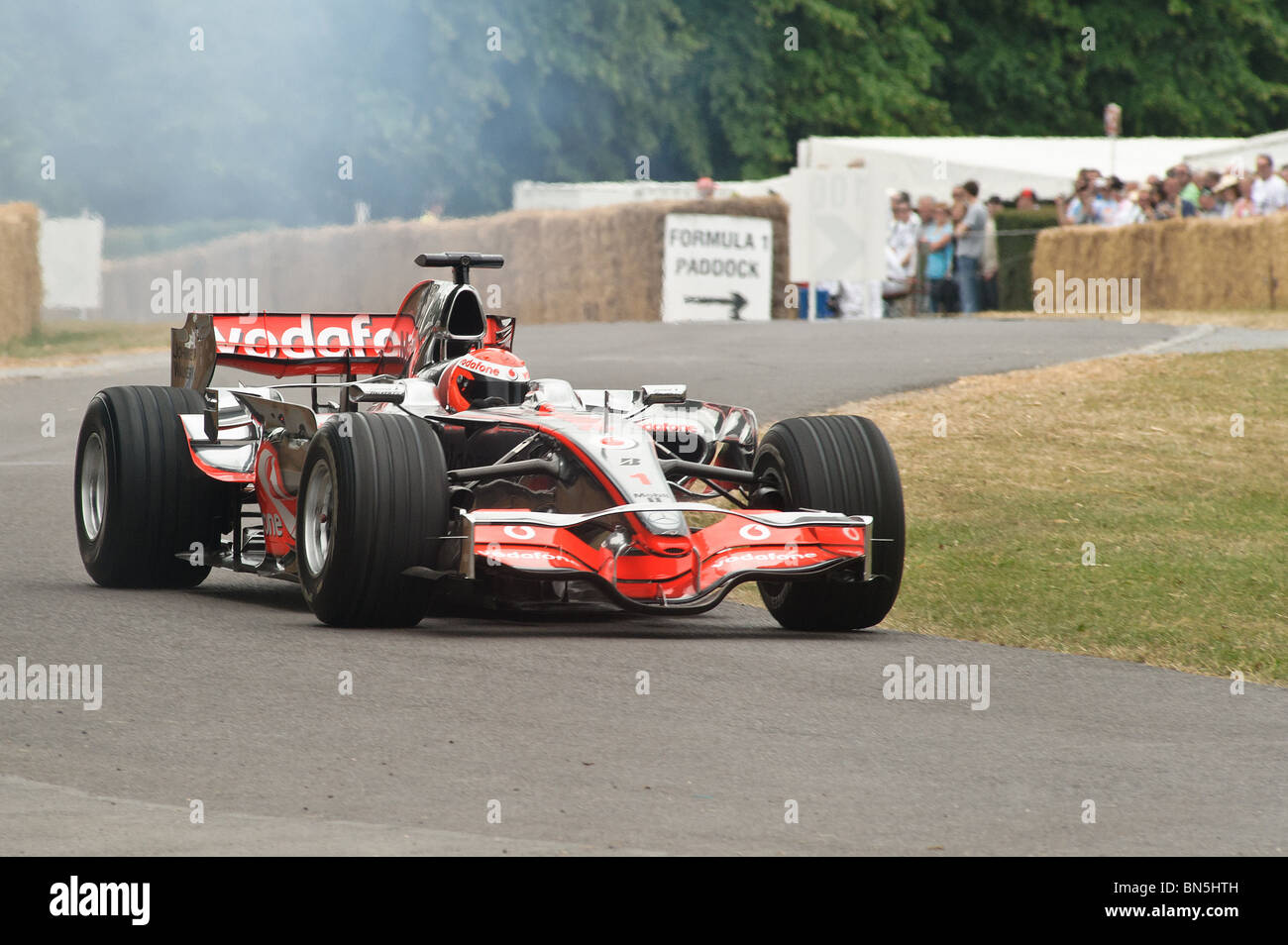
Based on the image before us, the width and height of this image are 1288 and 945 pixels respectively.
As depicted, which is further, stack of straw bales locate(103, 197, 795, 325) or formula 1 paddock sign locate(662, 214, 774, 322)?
stack of straw bales locate(103, 197, 795, 325)

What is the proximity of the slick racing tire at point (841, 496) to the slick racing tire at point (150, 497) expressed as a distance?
9.21 feet

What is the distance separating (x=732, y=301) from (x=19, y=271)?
877cm

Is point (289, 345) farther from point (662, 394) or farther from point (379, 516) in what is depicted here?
point (379, 516)

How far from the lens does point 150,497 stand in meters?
9.91

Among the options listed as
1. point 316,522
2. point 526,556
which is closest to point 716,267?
point 316,522

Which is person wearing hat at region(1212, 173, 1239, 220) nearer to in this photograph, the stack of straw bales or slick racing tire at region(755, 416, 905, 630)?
the stack of straw bales

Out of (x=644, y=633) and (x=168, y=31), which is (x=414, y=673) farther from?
(x=168, y=31)

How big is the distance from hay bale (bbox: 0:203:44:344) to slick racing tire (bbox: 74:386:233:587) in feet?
53.5

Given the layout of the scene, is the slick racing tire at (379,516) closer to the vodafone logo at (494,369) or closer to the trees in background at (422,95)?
the vodafone logo at (494,369)

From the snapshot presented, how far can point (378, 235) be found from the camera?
34.6 metres

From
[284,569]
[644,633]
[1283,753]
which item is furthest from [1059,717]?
[284,569]

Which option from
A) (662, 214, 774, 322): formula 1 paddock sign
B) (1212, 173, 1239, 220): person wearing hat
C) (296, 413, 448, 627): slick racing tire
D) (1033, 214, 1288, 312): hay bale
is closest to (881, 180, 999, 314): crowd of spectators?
(1033, 214, 1288, 312): hay bale

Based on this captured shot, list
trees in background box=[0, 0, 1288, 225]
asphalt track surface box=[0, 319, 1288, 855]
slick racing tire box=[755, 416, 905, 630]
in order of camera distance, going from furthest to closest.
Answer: trees in background box=[0, 0, 1288, 225] → slick racing tire box=[755, 416, 905, 630] → asphalt track surface box=[0, 319, 1288, 855]

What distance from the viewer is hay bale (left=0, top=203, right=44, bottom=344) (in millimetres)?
25609
